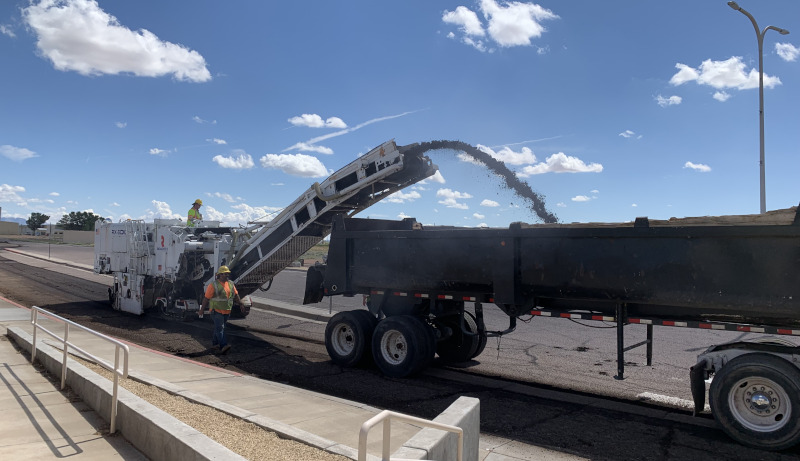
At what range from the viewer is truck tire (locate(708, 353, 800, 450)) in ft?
17.8

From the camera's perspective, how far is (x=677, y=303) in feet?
21.0

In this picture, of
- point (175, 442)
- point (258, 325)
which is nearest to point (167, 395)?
point (175, 442)

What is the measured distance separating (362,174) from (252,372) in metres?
4.20

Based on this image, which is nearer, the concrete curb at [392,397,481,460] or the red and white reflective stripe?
the concrete curb at [392,397,481,460]

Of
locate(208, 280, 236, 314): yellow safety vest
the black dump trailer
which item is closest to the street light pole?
the black dump trailer

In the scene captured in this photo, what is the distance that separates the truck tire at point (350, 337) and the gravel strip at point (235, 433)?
3409 millimetres

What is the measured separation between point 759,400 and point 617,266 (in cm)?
201

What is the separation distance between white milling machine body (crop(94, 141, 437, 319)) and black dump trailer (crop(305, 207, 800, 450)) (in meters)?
1.19

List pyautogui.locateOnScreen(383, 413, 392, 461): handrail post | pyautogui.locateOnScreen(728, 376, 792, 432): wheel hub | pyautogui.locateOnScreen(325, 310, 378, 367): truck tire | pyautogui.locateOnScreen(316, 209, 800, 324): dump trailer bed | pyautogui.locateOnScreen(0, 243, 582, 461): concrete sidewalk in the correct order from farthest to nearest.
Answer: pyautogui.locateOnScreen(325, 310, 378, 367): truck tire
pyautogui.locateOnScreen(316, 209, 800, 324): dump trailer bed
pyautogui.locateOnScreen(728, 376, 792, 432): wheel hub
pyautogui.locateOnScreen(0, 243, 582, 461): concrete sidewalk
pyautogui.locateOnScreen(383, 413, 392, 461): handrail post

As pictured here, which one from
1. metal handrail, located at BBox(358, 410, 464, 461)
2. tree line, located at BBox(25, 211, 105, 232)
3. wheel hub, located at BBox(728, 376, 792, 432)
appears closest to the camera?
metal handrail, located at BBox(358, 410, 464, 461)

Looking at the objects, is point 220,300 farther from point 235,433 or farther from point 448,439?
point 448,439

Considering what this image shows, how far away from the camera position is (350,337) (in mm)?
9586

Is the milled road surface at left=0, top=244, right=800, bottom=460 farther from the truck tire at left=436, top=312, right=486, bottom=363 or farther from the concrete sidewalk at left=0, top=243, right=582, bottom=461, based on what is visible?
the truck tire at left=436, top=312, right=486, bottom=363

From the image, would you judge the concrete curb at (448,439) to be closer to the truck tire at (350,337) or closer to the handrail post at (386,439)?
the handrail post at (386,439)
